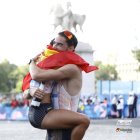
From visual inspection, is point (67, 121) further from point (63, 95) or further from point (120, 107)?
point (120, 107)

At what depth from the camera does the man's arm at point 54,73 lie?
211 inches

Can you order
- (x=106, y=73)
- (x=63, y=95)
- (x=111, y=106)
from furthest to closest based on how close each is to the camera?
(x=106, y=73) < (x=111, y=106) < (x=63, y=95)

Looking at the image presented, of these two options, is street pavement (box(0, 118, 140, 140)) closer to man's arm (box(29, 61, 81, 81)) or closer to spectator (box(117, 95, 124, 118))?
man's arm (box(29, 61, 81, 81))

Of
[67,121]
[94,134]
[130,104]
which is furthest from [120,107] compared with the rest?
[67,121]

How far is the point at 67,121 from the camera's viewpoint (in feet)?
17.6

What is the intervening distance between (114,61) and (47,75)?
142409 millimetres

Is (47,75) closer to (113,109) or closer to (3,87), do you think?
(113,109)

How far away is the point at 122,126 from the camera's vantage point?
8414 millimetres

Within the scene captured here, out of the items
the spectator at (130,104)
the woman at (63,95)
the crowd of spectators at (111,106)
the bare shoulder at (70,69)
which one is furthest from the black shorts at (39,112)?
the spectator at (130,104)

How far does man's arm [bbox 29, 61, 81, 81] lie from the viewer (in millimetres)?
5352

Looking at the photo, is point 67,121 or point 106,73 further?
point 106,73

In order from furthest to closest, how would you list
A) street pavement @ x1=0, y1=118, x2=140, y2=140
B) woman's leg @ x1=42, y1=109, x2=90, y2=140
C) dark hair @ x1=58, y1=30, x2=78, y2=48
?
street pavement @ x1=0, y1=118, x2=140, y2=140
dark hair @ x1=58, y1=30, x2=78, y2=48
woman's leg @ x1=42, y1=109, x2=90, y2=140

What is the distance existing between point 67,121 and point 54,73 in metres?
0.47

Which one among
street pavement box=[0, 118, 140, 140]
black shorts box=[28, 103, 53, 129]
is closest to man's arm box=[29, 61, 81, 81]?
black shorts box=[28, 103, 53, 129]
